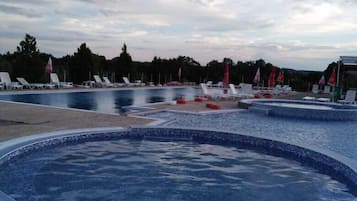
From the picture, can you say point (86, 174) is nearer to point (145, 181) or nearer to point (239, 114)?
point (145, 181)

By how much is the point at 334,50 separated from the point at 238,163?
59.4ft

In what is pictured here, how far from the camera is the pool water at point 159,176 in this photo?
427cm

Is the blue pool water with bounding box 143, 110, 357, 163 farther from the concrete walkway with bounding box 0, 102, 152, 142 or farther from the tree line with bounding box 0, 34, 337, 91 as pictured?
the tree line with bounding box 0, 34, 337, 91

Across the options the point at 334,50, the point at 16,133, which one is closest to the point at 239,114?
the point at 16,133

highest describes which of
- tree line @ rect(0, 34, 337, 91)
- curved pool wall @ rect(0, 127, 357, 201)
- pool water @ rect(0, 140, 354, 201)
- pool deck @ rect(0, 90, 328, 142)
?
tree line @ rect(0, 34, 337, 91)

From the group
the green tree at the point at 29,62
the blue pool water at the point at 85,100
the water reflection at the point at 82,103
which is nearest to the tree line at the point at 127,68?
the green tree at the point at 29,62

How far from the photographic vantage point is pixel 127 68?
2667cm

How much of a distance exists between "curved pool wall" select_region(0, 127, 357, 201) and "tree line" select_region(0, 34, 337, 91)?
47.9ft

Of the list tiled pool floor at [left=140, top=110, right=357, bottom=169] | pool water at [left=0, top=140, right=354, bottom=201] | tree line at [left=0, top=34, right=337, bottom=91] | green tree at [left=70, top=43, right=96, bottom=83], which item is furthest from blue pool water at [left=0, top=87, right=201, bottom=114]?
green tree at [left=70, top=43, right=96, bottom=83]

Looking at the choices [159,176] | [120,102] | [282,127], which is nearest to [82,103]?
[120,102]

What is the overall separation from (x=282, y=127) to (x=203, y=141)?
8.43 ft

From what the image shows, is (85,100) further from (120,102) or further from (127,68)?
(127,68)

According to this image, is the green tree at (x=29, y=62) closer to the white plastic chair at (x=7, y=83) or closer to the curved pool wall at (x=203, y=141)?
the white plastic chair at (x=7, y=83)

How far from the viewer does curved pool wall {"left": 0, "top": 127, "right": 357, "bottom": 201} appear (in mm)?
5070
